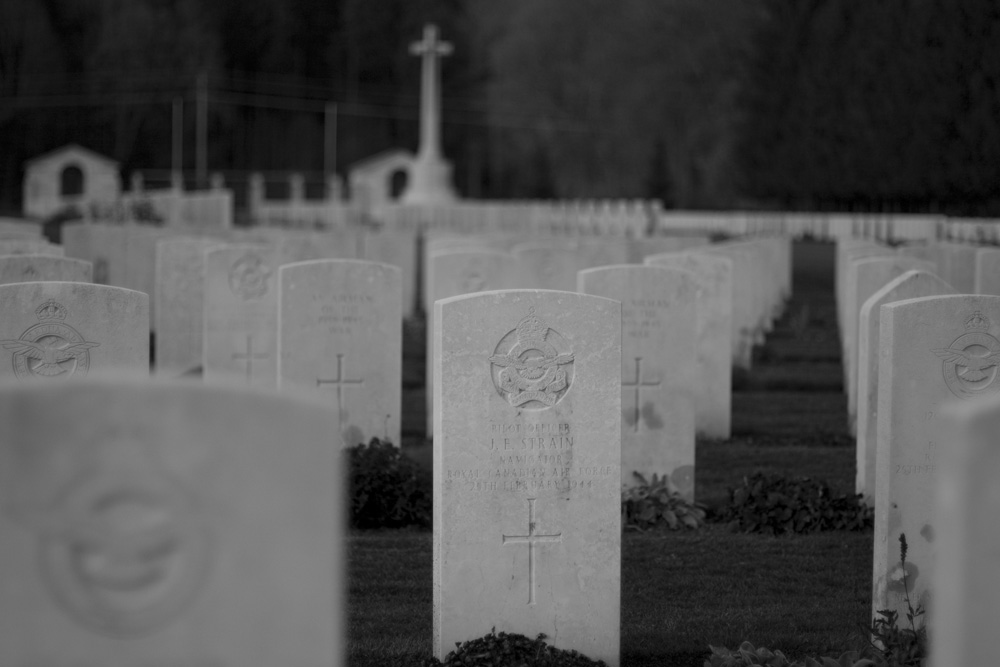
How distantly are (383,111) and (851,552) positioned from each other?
207ft

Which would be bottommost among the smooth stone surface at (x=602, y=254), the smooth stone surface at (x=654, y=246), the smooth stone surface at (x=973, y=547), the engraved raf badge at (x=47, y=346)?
the smooth stone surface at (x=973, y=547)

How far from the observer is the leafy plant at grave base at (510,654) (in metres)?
4.98

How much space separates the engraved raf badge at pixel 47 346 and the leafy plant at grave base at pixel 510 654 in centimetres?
193

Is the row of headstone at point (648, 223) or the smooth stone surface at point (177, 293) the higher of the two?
the row of headstone at point (648, 223)

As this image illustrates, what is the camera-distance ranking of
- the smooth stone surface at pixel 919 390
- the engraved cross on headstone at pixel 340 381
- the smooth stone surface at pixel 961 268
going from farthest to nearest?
the smooth stone surface at pixel 961 268, the engraved cross on headstone at pixel 340 381, the smooth stone surface at pixel 919 390

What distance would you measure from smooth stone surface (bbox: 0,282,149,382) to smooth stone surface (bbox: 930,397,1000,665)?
396cm

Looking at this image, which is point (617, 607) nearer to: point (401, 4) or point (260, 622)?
point (260, 622)

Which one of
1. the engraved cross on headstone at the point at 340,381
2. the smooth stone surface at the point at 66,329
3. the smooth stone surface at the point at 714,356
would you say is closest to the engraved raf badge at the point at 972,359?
the smooth stone surface at the point at 66,329

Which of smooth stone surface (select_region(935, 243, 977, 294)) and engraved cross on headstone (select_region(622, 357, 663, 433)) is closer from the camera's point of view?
engraved cross on headstone (select_region(622, 357, 663, 433))

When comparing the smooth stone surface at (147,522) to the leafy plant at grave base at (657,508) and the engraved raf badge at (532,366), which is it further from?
the leafy plant at grave base at (657,508)

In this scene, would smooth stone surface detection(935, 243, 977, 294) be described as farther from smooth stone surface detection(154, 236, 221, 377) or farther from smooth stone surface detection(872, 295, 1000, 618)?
smooth stone surface detection(872, 295, 1000, 618)

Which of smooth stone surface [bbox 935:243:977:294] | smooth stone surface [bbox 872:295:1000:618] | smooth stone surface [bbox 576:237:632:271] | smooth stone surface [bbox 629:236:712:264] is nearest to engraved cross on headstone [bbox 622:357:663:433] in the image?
smooth stone surface [bbox 872:295:1000:618]

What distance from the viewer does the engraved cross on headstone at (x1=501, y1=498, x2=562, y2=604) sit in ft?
16.9

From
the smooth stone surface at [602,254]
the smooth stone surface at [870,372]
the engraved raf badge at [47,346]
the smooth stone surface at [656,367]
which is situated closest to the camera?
the engraved raf badge at [47,346]
